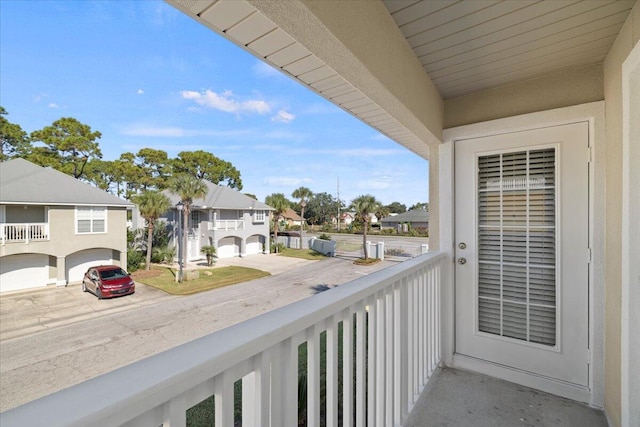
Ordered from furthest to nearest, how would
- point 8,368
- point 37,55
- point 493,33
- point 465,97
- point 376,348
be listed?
point 37,55, point 8,368, point 465,97, point 493,33, point 376,348

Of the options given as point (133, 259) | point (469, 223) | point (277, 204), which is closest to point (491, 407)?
point (469, 223)

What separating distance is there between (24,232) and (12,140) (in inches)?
48.5

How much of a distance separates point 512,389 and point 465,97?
2.21 meters

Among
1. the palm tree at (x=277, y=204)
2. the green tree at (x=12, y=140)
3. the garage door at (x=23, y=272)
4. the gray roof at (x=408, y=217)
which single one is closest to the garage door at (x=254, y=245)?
the palm tree at (x=277, y=204)

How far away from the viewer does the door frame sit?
179 centimetres

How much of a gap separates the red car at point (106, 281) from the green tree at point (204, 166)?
4.17m

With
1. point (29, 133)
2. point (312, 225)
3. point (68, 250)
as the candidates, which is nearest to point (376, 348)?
point (29, 133)

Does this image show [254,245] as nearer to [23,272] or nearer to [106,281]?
[106,281]

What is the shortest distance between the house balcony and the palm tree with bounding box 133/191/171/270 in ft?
19.8

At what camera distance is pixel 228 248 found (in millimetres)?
14117

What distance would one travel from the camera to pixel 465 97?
91.3 inches

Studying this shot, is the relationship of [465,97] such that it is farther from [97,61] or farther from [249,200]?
[249,200]

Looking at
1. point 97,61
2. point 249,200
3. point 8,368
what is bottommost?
point 8,368

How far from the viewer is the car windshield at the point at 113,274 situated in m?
4.86
